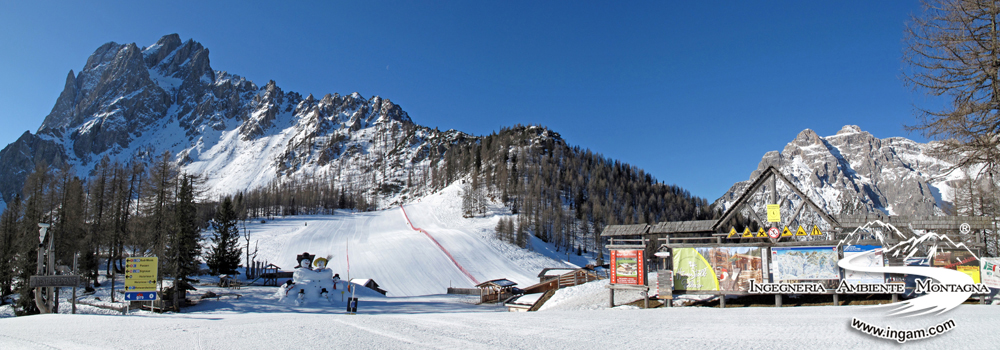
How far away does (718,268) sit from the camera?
1556cm

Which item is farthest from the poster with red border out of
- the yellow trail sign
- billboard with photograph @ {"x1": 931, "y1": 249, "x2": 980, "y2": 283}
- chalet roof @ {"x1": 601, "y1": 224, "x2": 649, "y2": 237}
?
the yellow trail sign

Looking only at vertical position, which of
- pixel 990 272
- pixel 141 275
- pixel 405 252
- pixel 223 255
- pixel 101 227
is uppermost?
pixel 101 227

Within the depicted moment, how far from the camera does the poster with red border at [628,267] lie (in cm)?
1692

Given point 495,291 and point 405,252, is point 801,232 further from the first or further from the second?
point 405,252

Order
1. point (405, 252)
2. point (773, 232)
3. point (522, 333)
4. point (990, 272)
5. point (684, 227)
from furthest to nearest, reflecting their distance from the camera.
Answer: point (405, 252) < point (684, 227) < point (773, 232) < point (990, 272) < point (522, 333)

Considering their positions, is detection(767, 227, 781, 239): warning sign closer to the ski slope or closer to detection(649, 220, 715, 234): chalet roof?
detection(649, 220, 715, 234): chalet roof

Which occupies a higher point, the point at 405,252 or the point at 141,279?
the point at 141,279

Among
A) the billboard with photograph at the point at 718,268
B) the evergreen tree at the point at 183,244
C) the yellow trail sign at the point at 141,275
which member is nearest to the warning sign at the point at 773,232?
the billboard with photograph at the point at 718,268

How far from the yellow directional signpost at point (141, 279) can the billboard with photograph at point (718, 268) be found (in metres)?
20.1

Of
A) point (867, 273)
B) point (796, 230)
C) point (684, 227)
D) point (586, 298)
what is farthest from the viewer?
point (586, 298)

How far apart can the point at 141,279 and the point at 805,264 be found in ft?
80.0

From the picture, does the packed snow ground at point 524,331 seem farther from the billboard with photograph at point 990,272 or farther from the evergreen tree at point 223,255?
the evergreen tree at point 223,255

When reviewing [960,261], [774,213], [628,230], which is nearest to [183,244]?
[628,230]

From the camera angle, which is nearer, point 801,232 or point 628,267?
point 801,232
